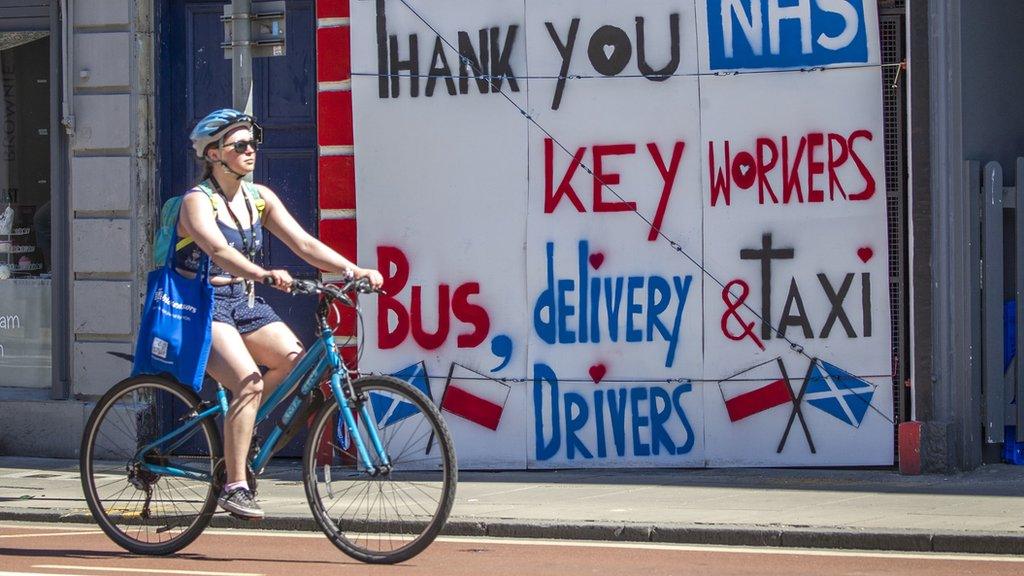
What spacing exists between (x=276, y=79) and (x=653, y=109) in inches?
111

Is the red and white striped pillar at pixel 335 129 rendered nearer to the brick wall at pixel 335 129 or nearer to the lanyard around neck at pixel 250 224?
the brick wall at pixel 335 129

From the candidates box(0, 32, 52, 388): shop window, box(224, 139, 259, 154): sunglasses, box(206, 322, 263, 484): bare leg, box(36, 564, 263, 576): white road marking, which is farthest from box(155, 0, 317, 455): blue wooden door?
box(36, 564, 263, 576): white road marking

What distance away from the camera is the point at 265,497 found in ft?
32.1

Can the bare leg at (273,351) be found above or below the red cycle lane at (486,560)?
above

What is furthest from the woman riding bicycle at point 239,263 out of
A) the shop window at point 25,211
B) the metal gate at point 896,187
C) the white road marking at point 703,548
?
the shop window at point 25,211

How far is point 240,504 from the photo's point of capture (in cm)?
700

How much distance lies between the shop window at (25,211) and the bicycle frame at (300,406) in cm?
556

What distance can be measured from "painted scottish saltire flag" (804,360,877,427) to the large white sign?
0.5 inches

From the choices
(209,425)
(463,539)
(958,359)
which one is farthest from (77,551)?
(958,359)

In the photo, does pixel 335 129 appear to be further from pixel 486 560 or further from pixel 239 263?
pixel 486 560

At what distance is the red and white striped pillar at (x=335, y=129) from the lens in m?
11.3

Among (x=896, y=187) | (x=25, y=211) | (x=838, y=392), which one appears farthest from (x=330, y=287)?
(x=25, y=211)

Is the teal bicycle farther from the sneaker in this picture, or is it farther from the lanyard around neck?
the lanyard around neck

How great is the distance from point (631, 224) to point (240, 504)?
4.49 metres
